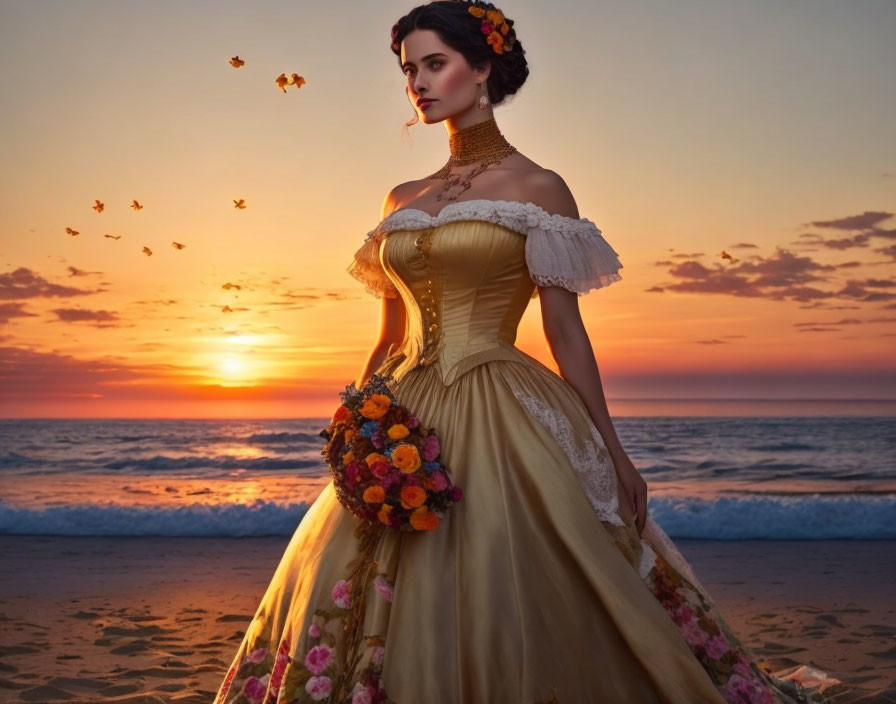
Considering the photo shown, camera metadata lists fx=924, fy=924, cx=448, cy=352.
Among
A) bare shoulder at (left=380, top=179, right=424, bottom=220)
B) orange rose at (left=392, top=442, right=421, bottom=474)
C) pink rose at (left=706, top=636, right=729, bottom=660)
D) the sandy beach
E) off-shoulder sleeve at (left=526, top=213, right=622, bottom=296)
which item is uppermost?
bare shoulder at (left=380, top=179, right=424, bottom=220)

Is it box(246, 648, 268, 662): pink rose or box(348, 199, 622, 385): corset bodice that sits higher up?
box(348, 199, 622, 385): corset bodice

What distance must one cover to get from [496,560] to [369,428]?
49 centimetres

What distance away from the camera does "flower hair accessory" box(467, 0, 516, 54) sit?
2881 mm

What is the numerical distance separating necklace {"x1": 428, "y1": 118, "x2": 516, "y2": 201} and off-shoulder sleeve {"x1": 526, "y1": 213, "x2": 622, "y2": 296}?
1.05 ft

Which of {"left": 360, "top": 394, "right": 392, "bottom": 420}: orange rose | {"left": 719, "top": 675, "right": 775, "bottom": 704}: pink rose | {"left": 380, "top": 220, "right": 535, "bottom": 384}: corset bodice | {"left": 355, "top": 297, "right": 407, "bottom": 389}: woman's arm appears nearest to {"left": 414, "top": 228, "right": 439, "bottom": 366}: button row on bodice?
{"left": 380, "top": 220, "right": 535, "bottom": 384}: corset bodice

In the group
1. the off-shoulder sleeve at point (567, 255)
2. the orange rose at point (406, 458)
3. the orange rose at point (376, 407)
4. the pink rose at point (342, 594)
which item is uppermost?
the off-shoulder sleeve at point (567, 255)

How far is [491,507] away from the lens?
7.95 ft

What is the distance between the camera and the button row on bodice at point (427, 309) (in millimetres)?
2775

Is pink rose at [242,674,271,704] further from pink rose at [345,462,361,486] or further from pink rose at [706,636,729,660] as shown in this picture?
pink rose at [706,636,729,660]

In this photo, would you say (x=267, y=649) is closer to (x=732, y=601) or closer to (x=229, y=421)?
(x=732, y=601)

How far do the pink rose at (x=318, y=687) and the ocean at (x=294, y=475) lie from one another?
684cm

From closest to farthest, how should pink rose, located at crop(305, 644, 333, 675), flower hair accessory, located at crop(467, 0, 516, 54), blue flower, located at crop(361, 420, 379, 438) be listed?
1. pink rose, located at crop(305, 644, 333, 675)
2. blue flower, located at crop(361, 420, 379, 438)
3. flower hair accessory, located at crop(467, 0, 516, 54)

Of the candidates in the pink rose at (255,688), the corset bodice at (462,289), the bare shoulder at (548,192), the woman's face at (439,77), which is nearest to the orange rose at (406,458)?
the corset bodice at (462,289)

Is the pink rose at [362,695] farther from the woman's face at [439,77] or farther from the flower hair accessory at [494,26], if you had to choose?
the flower hair accessory at [494,26]
